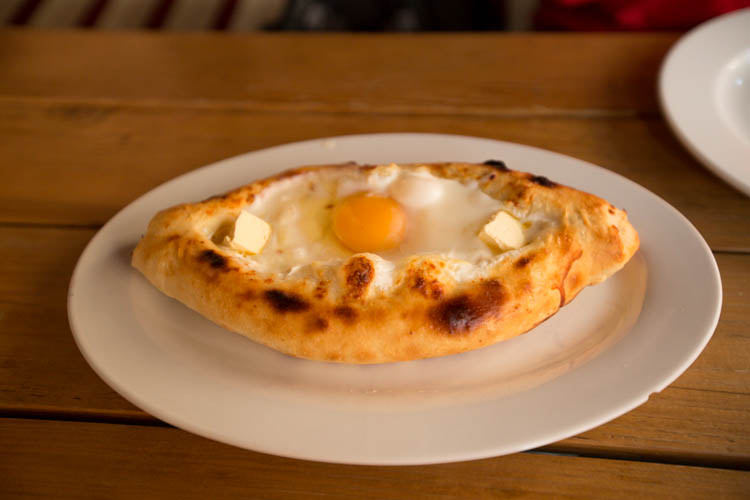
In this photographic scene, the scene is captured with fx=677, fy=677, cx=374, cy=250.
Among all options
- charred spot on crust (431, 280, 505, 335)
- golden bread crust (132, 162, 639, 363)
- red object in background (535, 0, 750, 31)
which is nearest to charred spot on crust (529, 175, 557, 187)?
golden bread crust (132, 162, 639, 363)

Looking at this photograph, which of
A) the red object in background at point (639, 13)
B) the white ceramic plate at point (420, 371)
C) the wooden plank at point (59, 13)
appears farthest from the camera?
the wooden plank at point (59, 13)

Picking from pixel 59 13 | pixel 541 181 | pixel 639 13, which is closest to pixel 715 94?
pixel 541 181

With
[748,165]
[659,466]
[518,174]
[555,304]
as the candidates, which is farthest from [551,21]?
[659,466]

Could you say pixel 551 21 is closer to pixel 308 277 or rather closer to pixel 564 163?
pixel 564 163

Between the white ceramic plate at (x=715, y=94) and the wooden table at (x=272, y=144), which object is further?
the white ceramic plate at (x=715, y=94)

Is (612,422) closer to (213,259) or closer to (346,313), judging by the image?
(346,313)

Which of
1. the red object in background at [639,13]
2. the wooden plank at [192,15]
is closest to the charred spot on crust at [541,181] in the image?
the red object in background at [639,13]

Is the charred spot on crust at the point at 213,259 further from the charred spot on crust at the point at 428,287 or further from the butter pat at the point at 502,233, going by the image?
the butter pat at the point at 502,233
